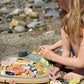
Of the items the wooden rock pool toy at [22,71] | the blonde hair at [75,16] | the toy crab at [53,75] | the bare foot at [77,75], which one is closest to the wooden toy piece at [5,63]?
the wooden rock pool toy at [22,71]

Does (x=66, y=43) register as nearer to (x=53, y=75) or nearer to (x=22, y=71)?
(x=53, y=75)

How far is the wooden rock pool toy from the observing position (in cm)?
170

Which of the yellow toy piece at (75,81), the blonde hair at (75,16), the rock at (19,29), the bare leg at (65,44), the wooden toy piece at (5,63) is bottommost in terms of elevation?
the rock at (19,29)

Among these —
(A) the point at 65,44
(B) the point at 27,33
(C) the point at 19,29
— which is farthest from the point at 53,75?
(C) the point at 19,29

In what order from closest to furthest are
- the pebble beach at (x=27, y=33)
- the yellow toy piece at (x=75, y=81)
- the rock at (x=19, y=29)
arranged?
the yellow toy piece at (x=75, y=81)
the pebble beach at (x=27, y=33)
the rock at (x=19, y=29)

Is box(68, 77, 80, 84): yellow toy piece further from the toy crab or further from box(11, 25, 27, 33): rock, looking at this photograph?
box(11, 25, 27, 33): rock

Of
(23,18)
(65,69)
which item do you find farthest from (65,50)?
(23,18)

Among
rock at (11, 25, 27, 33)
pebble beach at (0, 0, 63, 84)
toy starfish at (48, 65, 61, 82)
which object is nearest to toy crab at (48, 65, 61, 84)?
toy starfish at (48, 65, 61, 82)

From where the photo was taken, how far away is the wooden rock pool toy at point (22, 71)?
1704 millimetres

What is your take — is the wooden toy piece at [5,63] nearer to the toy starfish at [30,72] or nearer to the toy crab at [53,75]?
the toy starfish at [30,72]

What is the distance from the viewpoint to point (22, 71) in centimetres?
184

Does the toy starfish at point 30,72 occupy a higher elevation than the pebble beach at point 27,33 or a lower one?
higher

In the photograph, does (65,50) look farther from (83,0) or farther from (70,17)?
(83,0)

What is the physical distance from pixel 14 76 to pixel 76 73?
0.54m
